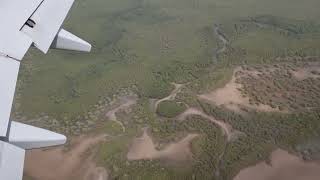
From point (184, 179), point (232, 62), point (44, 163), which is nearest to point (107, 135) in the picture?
point (44, 163)

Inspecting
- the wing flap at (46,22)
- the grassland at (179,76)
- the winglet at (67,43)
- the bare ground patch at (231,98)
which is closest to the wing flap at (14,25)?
the wing flap at (46,22)

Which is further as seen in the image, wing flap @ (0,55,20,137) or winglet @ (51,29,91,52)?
winglet @ (51,29,91,52)

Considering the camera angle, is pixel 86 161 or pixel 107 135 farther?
pixel 107 135

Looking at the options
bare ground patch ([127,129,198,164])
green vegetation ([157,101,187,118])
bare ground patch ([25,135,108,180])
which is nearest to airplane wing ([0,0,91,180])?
bare ground patch ([25,135,108,180])

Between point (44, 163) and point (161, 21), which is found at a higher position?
point (161, 21)

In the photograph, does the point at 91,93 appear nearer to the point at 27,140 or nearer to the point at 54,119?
the point at 54,119

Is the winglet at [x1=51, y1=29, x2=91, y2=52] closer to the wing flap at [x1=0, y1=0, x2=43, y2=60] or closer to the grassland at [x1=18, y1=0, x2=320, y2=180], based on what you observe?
the wing flap at [x1=0, y1=0, x2=43, y2=60]
